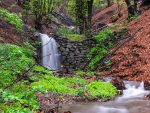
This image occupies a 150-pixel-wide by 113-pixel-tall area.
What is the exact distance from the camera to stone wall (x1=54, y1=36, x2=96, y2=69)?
1452 centimetres

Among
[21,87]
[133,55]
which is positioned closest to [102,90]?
[21,87]

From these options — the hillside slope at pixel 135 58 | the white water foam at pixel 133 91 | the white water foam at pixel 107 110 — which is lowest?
the white water foam at pixel 107 110

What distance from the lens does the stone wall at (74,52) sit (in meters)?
14.5

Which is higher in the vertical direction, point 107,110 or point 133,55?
point 133,55

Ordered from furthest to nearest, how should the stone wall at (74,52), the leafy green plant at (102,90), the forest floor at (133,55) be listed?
the stone wall at (74,52)
the forest floor at (133,55)
the leafy green plant at (102,90)

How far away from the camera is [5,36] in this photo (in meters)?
11.6

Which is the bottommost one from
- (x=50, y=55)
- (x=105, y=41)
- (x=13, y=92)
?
(x=13, y=92)

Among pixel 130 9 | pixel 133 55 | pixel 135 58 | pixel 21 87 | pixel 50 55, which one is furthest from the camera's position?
pixel 130 9

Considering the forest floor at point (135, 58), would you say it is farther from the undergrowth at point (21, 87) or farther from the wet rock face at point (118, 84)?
the undergrowth at point (21, 87)

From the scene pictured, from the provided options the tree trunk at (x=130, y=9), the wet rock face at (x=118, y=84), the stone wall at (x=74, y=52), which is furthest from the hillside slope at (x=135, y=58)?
the tree trunk at (x=130, y=9)

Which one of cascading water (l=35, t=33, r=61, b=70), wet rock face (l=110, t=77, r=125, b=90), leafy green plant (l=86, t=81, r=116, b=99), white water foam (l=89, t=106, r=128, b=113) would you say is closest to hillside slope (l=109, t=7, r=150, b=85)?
wet rock face (l=110, t=77, r=125, b=90)

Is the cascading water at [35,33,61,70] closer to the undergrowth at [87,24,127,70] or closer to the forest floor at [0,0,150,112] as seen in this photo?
the forest floor at [0,0,150,112]

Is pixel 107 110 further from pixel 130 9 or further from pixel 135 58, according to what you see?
pixel 130 9

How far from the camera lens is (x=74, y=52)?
1474 centimetres
